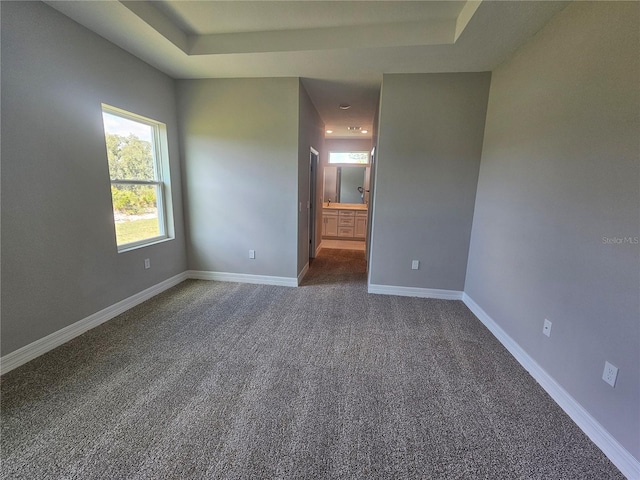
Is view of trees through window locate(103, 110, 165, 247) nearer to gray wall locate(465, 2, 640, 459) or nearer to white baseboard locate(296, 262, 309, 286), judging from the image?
white baseboard locate(296, 262, 309, 286)

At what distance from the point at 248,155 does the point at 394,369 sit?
2903 mm

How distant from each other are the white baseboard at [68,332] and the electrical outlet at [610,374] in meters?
3.77

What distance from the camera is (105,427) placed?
4.76ft

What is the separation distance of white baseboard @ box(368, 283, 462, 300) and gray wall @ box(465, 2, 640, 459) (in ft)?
2.55

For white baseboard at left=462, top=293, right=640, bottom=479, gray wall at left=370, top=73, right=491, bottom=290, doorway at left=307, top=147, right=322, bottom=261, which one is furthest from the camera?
doorway at left=307, top=147, right=322, bottom=261

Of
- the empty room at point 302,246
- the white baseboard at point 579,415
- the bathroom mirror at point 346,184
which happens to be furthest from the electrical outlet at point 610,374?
the bathroom mirror at point 346,184

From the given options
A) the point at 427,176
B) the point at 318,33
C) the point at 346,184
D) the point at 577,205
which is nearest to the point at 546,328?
the point at 577,205

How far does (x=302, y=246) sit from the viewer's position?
3.93 metres

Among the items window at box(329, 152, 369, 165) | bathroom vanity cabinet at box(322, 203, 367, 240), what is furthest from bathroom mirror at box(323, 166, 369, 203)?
bathroom vanity cabinet at box(322, 203, 367, 240)

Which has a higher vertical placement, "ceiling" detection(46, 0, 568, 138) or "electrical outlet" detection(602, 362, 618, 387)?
"ceiling" detection(46, 0, 568, 138)

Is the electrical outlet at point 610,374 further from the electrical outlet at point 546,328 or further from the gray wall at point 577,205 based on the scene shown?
the electrical outlet at point 546,328

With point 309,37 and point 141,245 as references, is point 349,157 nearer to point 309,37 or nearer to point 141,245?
point 309,37

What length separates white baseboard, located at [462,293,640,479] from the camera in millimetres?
1274

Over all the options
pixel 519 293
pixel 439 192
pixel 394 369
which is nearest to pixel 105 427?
pixel 394 369
